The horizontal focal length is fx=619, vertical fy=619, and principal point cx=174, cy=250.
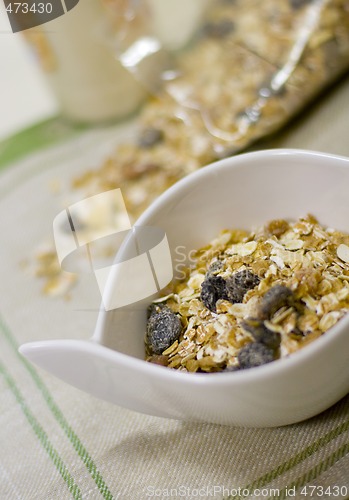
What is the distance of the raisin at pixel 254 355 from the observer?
422 millimetres

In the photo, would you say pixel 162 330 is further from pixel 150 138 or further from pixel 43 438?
pixel 150 138

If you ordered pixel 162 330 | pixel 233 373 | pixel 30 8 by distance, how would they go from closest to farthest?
1. pixel 233 373
2. pixel 162 330
3. pixel 30 8

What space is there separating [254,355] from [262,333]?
2cm

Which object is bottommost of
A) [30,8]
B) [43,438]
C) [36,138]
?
[43,438]

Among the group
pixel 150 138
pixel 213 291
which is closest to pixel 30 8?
pixel 150 138

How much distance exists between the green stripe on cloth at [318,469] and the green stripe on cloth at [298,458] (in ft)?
0.03

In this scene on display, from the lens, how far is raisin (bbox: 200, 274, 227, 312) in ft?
1.61

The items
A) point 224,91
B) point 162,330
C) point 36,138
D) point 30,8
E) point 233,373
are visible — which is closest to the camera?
point 233,373

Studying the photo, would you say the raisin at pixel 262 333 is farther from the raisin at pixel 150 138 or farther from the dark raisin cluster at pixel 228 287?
the raisin at pixel 150 138

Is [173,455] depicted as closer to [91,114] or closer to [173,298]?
[173,298]

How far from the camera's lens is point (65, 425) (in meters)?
0.57

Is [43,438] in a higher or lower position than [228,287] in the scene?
lower

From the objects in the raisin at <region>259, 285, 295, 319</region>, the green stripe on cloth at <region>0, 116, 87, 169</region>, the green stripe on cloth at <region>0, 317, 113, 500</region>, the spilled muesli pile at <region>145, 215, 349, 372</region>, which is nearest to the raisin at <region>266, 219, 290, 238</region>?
the spilled muesli pile at <region>145, 215, 349, 372</region>

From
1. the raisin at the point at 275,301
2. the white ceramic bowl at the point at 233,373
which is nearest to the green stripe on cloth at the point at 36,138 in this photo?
the white ceramic bowl at the point at 233,373
